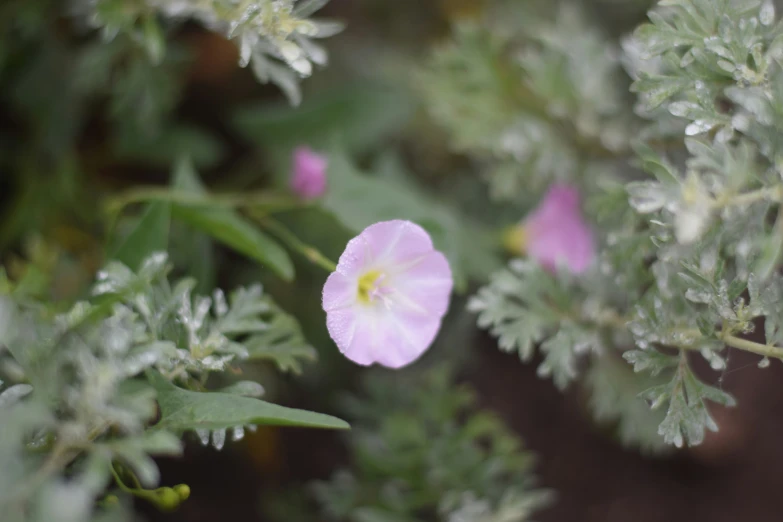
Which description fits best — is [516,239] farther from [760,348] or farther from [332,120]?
[760,348]

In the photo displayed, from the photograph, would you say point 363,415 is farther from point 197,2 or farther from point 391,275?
point 197,2

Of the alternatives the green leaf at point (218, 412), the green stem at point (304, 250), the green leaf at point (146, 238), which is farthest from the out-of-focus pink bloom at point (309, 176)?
the green leaf at point (218, 412)

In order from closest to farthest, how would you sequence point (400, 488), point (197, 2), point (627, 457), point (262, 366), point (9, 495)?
point (9, 495), point (197, 2), point (400, 488), point (262, 366), point (627, 457)

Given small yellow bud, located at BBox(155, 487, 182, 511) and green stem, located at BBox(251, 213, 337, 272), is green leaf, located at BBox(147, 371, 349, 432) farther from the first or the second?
green stem, located at BBox(251, 213, 337, 272)

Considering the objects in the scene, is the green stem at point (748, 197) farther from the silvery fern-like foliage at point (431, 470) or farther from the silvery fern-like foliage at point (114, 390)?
the silvery fern-like foliage at point (431, 470)

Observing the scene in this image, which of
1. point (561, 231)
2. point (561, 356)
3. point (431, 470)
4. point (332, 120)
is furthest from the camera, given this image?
point (332, 120)

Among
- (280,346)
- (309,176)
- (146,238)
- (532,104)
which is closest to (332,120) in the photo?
(309,176)

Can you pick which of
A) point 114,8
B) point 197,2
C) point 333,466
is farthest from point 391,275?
point 333,466
